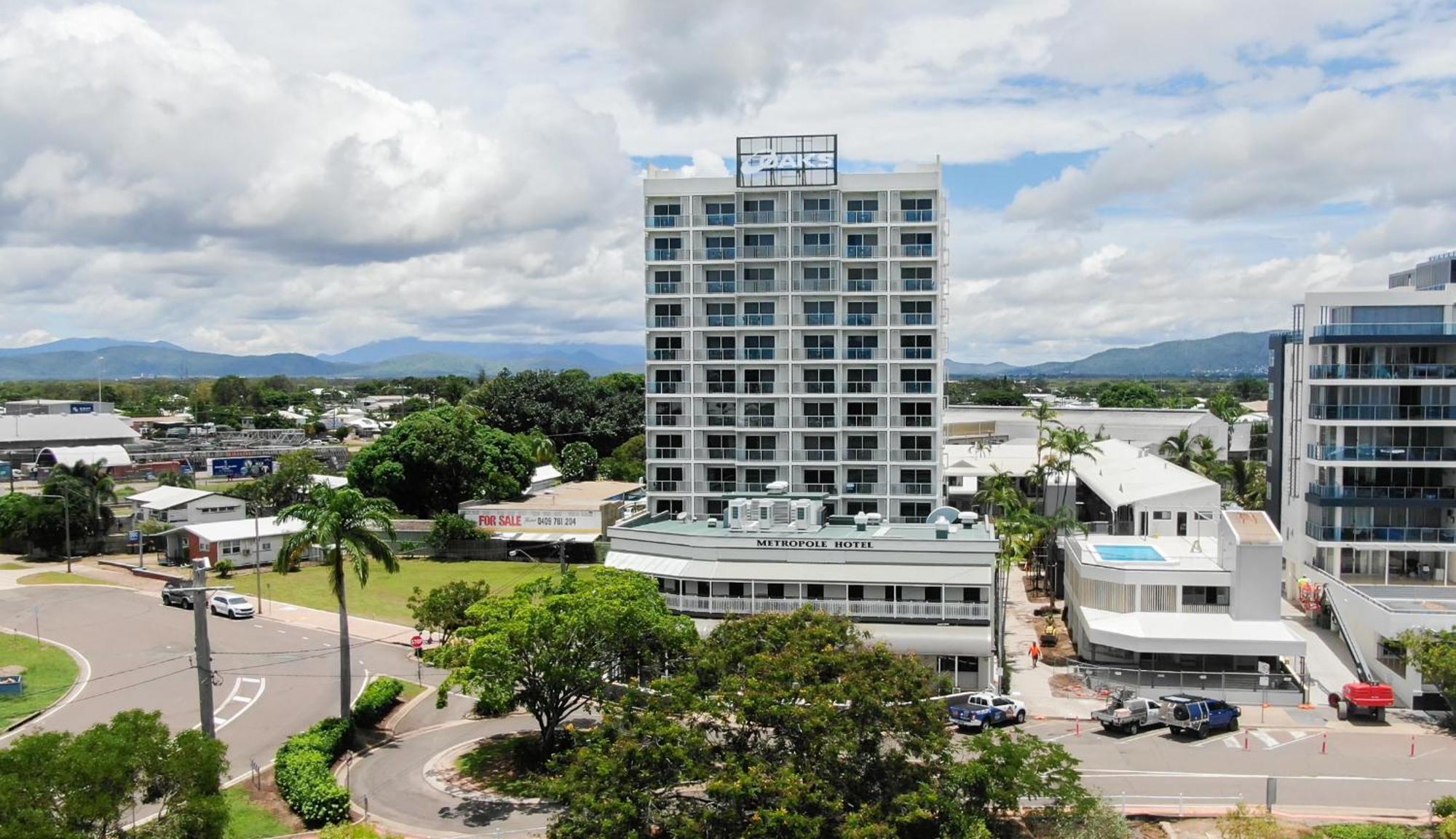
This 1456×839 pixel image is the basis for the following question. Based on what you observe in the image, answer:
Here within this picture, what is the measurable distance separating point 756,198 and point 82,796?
48.6 meters

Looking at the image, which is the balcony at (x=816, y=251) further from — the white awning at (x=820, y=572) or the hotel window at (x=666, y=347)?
the white awning at (x=820, y=572)

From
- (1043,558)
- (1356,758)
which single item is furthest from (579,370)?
(1356,758)

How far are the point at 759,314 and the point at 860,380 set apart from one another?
759cm

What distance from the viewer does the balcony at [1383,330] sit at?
5975cm

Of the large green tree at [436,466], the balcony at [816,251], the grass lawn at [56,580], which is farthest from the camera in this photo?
the large green tree at [436,466]

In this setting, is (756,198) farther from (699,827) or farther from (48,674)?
(48,674)

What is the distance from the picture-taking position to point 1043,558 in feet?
251

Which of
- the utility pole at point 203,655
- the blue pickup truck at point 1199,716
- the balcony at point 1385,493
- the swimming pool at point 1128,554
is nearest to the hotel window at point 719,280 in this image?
the swimming pool at point 1128,554

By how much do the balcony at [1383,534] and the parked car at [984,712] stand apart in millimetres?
28551

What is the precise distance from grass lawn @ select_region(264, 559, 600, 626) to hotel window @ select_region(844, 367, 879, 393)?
20558 millimetres

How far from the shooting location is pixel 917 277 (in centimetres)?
6394

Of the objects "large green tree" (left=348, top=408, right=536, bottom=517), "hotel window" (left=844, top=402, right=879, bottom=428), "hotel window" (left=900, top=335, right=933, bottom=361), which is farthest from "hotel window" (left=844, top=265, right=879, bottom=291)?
"large green tree" (left=348, top=408, right=536, bottom=517)

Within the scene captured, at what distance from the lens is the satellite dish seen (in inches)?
2255

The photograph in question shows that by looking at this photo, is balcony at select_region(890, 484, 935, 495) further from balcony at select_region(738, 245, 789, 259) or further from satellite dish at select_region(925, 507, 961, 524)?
balcony at select_region(738, 245, 789, 259)
